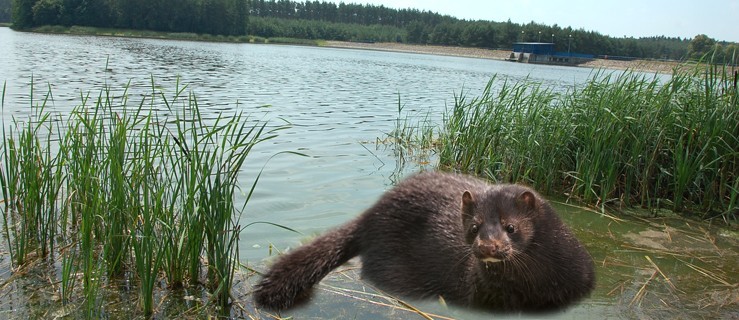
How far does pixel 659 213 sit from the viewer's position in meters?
7.73

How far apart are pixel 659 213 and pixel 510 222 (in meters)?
4.40

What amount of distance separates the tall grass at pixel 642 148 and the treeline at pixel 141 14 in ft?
339

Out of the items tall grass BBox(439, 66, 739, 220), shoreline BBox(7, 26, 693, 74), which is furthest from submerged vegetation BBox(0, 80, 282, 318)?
shoreline BBox(7, 26, 693, 74)

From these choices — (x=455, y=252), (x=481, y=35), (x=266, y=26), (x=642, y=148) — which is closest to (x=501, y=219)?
(x=455, y=252)

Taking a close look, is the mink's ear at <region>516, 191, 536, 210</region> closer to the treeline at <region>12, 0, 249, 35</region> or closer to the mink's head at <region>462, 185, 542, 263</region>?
the mink's head at <region>462, 185, 542, 263</region>

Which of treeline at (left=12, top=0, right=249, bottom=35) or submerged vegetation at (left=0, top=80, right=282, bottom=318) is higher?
treeline at (left=12, top=0, right=249, bottom=35)

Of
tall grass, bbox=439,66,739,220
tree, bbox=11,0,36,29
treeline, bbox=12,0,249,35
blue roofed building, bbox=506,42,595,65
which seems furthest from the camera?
blue roofed building, bbox=506,42,595,65

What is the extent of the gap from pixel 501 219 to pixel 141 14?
4378 inches

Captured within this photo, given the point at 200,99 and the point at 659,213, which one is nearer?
the point at 659,213

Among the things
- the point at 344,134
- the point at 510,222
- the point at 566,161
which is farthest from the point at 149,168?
the point at 344,134

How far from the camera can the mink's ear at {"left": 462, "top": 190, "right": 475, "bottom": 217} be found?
445 cm

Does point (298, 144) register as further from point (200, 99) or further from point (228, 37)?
point (228, 37)

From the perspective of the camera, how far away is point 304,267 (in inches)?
188

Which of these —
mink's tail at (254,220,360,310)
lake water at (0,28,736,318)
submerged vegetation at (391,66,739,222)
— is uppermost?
submerged vegetation at (391,66,739,222)
